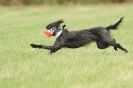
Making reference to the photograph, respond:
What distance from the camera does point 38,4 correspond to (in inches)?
1352

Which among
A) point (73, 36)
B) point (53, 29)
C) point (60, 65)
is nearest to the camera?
point (60, 65)

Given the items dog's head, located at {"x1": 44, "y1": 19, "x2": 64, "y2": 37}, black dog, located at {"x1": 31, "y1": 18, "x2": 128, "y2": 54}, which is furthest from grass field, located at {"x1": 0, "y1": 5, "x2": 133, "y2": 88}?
dog's head, located at {"x1": 44, "y1": 19, "x2": 64, "y2": 37}

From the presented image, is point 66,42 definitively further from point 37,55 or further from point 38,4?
point 38,4

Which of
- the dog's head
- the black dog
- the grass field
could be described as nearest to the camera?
the grass field

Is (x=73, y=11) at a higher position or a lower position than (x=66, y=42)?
lower

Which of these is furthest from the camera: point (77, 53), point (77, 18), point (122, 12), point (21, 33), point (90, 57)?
point (122, 12)

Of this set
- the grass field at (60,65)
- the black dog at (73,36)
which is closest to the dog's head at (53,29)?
the black dog at (73,36)

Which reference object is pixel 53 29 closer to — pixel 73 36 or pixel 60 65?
pixel 73 36

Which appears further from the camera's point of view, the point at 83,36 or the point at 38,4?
the point at 38,4

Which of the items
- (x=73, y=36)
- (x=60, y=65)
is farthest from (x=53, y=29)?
(x=60, y=65)

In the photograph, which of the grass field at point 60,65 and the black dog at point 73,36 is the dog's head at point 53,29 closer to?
the black dog at point 73,36

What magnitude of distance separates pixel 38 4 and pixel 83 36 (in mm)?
22491

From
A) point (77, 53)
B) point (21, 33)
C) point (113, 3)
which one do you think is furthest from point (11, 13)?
point (77, 53)

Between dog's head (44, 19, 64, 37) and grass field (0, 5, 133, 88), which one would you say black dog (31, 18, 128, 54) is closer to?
dog's head (44, 19, 64, 37)
